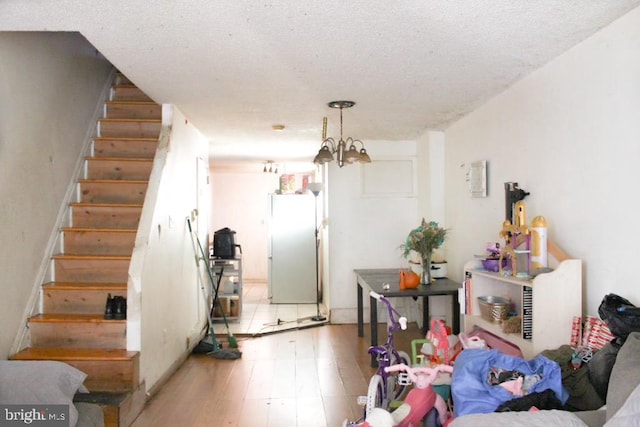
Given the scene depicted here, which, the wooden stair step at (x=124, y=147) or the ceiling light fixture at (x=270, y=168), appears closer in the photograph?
the wooden stair step at (x=124, y=147)

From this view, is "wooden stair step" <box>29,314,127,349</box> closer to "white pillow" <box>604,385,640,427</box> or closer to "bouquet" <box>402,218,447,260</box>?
"bouquet" <box>402,218,447,260</box>

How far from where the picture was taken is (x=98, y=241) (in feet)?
12.5

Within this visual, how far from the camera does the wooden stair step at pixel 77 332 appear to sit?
3203 millimetres

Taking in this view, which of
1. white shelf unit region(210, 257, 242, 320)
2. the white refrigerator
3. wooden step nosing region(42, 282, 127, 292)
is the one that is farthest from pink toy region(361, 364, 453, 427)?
the white refrigerator

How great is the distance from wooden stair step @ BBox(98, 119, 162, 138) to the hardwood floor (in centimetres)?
225

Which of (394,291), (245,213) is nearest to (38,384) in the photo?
(394,291)

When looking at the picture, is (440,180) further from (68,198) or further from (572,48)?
(68,198)

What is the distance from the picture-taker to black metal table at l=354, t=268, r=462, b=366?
4035mm

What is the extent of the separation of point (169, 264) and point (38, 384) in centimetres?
183

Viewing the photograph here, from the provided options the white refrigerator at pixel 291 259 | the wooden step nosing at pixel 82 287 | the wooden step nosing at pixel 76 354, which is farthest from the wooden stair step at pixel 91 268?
the white refrigerator at pixel 291 259

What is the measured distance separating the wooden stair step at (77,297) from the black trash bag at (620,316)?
3.06 m

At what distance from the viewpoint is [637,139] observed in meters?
2.12

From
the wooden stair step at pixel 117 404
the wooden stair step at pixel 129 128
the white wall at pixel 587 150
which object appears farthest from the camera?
the wooden stair step at pixel 129 128

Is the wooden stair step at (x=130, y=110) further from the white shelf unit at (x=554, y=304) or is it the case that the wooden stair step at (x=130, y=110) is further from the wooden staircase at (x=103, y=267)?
the white shelf unit at (x=554, y=304)
